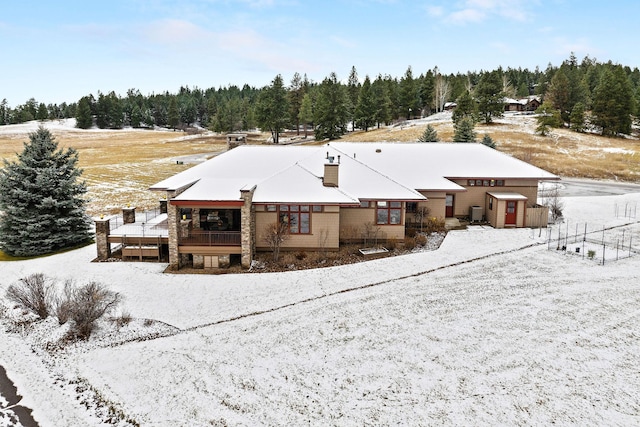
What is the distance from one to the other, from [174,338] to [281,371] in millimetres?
4104

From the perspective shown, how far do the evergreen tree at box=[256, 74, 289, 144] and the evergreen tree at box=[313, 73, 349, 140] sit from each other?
5.94 m

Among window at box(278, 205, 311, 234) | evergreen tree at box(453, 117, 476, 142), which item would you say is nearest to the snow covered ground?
window at box(278, 205, 311, 234)

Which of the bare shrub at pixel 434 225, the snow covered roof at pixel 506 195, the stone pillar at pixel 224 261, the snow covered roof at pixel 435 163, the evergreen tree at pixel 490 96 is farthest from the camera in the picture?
the evergreen tree at pixel 490 96

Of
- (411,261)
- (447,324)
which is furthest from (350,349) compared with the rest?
(411,261)

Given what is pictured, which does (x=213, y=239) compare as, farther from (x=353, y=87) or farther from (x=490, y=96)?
(x=353, y=87)

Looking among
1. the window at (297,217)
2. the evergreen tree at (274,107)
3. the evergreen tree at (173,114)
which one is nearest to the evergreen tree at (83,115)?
the evergreen tree at (173,114)

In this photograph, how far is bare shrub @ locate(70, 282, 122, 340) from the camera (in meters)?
14.6

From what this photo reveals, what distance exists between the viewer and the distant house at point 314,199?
20969 millimetres

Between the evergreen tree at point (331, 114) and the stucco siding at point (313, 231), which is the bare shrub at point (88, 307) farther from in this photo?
the evergreen tree at point (331, 114)

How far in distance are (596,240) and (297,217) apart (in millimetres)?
16738

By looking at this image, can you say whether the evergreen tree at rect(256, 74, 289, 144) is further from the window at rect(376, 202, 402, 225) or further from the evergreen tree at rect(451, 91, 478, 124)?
the window at rect(376, 202, 402, 225)

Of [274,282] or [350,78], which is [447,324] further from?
[350,78]

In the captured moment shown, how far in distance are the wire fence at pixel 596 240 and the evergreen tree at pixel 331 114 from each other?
5106 cm

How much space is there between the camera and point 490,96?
7600 centimetres
